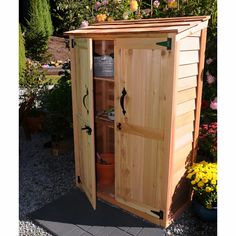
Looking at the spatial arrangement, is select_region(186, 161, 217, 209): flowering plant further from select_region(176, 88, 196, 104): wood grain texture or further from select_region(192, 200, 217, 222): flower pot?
select_region(176, 88, 196, 104): wood grain texture

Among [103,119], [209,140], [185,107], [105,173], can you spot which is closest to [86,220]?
[105,173]

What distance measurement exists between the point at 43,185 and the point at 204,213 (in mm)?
2368

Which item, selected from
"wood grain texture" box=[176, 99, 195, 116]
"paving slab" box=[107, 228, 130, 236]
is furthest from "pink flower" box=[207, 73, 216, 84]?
"paving slab" box=[107, 228, 130, 236]

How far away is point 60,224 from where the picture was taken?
3.57m

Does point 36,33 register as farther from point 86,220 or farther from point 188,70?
point 188,70

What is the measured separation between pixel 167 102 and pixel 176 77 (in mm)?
263

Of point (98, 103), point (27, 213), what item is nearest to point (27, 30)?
point (98, 103)

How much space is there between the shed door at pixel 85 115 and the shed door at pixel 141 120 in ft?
1.03

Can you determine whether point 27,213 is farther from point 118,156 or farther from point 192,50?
point 192,50

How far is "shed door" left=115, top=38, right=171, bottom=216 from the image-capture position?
302cm

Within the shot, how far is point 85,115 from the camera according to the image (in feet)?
12.0

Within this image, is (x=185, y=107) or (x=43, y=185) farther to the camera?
(x=43, y=185)

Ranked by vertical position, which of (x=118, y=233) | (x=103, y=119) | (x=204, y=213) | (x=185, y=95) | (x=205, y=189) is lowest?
(x=118, y=233)

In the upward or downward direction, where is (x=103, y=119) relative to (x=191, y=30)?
downward
